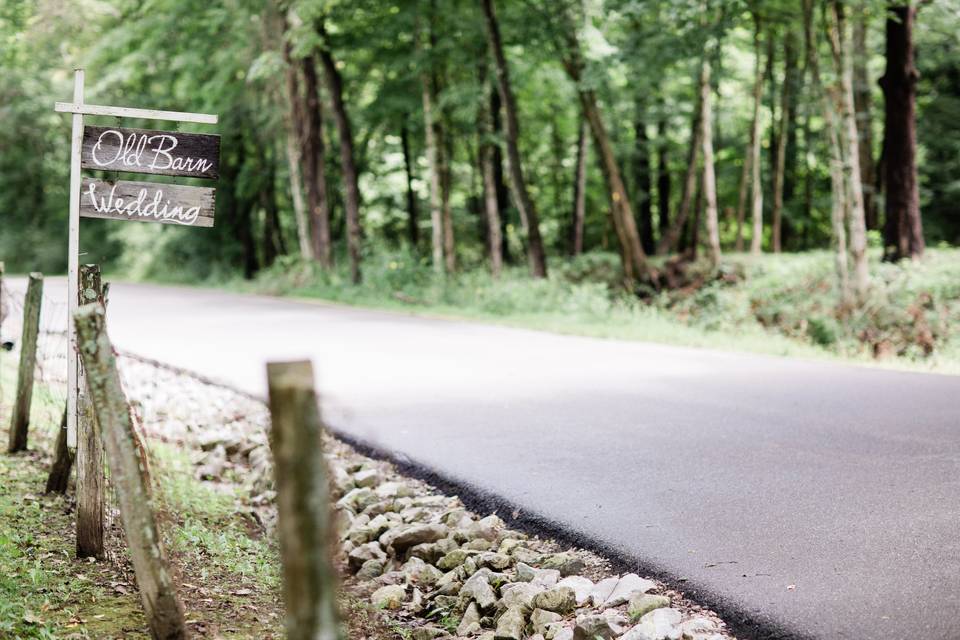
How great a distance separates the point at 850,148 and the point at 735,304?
4.38 m

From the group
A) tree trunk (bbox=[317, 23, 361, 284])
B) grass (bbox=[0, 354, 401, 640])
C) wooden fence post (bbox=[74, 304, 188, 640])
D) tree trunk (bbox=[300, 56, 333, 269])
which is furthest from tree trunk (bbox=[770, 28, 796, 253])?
wooden fence post (bbox=[74, 304, 188, 640])

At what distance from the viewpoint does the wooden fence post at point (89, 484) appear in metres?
4.57

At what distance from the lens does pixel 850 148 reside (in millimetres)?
15062

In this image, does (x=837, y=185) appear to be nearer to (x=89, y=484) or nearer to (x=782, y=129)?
(x=782, y=129)

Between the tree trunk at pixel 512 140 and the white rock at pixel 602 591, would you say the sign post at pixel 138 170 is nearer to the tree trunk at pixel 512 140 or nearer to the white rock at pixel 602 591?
the white rock at pixel 602 591

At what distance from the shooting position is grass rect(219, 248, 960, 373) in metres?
13.6

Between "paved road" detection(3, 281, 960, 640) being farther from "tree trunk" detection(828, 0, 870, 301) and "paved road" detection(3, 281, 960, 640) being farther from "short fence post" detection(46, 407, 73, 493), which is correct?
"tree trunk" detection(828, 0, 870, 301)

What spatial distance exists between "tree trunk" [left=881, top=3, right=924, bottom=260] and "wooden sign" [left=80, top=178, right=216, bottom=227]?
639 inches

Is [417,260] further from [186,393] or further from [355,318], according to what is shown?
[186,393]

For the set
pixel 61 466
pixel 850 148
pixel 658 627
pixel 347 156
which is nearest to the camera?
pixel 658 627

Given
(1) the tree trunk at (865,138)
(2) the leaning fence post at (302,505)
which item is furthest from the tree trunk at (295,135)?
(2) the leaning fence post at (302,505)

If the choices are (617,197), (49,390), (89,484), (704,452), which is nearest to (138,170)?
(89,484)

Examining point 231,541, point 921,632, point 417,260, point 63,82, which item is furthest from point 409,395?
point 63,82

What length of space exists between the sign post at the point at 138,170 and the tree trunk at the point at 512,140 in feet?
48.9
